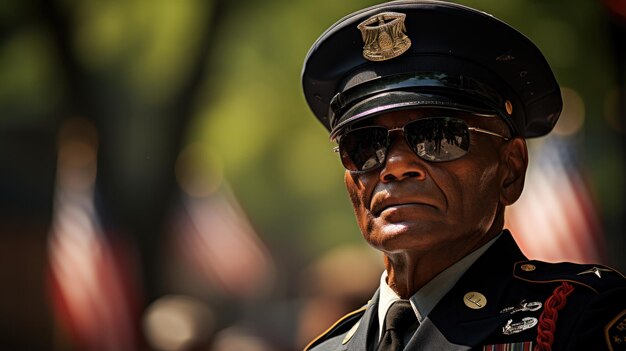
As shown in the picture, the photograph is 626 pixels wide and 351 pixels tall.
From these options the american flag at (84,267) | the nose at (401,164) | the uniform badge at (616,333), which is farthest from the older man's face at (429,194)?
the american flag at (84,267)

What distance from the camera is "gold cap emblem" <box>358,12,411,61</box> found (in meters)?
2.76

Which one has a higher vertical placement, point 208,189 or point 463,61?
point 208,189

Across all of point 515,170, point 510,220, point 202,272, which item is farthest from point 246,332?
point 515,170

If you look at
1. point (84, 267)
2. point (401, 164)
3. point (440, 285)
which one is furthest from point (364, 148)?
point (84, 267)

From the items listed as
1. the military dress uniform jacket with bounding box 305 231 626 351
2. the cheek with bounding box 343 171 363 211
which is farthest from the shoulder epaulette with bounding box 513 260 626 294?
the cheek with bounding box 343 171 363 211

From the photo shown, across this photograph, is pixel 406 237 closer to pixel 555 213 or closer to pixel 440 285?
pixel 440 285

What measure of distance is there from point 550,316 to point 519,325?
86 mm

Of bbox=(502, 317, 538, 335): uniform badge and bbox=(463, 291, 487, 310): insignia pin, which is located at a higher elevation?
bbox=(463, 291, 487, 310): insignia pin

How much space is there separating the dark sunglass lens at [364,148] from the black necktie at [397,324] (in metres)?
0.40

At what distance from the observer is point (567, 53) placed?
8.05 meters

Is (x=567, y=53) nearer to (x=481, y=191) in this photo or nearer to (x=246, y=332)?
(x=246, y=332)

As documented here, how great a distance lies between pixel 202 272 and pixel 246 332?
0.98 metres

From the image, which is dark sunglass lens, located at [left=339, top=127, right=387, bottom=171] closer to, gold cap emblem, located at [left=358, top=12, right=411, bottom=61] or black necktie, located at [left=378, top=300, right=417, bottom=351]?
gold cap emblem, located at [left=358, top=12, right=411, bottom=61]

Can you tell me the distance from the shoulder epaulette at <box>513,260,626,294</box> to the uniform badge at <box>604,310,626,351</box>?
0.10 meters
